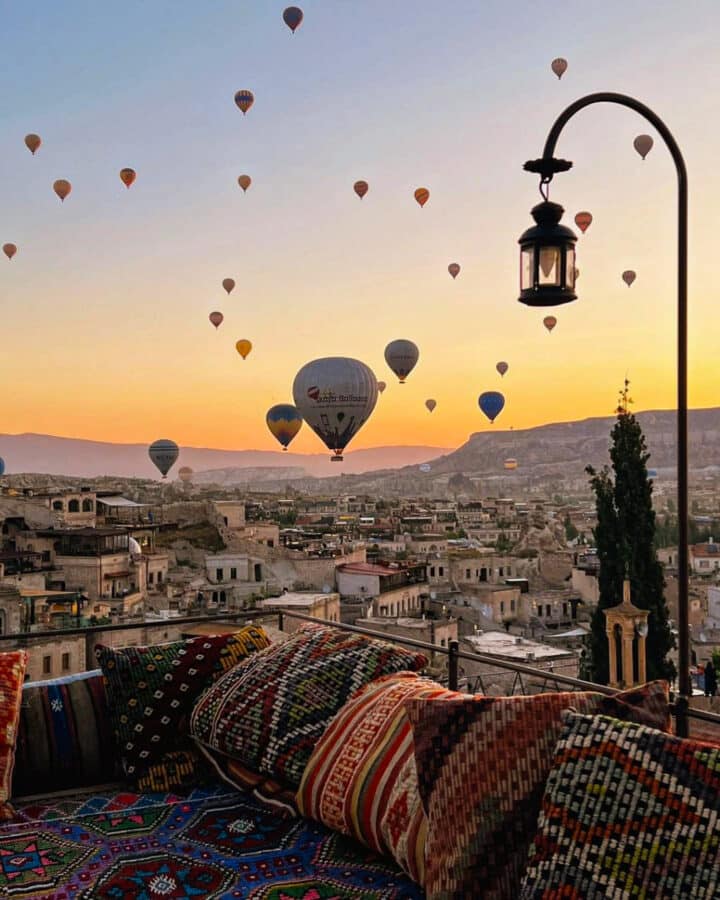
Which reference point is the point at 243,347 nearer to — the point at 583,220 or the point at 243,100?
the point at 243,100

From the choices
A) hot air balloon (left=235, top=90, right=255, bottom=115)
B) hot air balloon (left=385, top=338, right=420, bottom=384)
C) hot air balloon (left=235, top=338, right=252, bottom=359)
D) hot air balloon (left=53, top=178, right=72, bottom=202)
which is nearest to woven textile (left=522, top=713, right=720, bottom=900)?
hot air balloon (left=235, top=90, right=255, bottom=115)

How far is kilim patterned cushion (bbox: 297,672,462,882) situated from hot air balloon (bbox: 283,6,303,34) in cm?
1378

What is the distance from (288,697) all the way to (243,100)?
51.2ft

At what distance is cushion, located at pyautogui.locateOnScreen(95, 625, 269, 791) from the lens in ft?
7.74

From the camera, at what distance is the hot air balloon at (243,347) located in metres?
23.2

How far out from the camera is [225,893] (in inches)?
68.1

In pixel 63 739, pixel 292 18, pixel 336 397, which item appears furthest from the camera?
pixel 336 397

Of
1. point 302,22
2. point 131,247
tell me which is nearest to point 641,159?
point 302,22

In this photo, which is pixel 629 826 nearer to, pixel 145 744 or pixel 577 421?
pixel 145 744

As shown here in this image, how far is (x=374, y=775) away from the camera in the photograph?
6.28ft

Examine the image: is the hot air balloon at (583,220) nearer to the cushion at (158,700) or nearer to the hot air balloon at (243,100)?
the hot air balloon at (243,100)

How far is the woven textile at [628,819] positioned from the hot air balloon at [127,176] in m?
17.0

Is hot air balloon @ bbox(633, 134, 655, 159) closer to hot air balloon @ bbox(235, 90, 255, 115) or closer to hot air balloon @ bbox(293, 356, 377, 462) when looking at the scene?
hot air balloon @ bbox(293, 356, 377, 462)

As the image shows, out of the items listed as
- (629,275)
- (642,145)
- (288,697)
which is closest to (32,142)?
(642,145)
